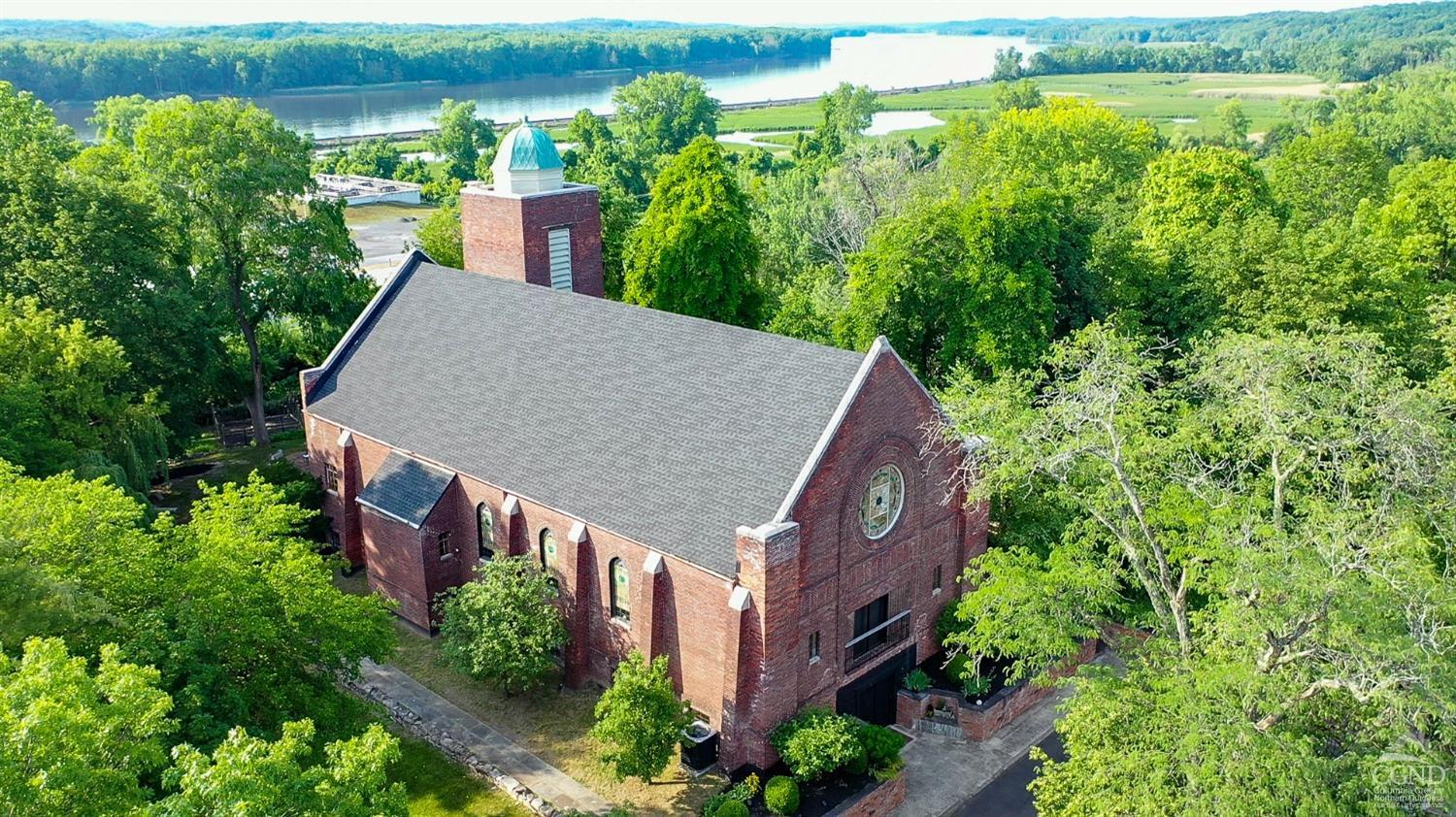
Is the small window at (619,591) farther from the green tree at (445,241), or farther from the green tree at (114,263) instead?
the green tree at (445,241)

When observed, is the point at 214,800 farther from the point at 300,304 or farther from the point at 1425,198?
the point at 1425,198

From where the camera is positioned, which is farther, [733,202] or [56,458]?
[733,202]

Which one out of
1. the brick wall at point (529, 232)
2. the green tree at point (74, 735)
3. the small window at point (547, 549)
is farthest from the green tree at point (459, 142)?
the green tree at point (74, 735)

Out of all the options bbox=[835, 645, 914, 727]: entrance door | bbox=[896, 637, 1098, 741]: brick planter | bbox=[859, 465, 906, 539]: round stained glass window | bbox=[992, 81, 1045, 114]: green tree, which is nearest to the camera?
bbox=[859, 465, 906, 539]: round stained glass window

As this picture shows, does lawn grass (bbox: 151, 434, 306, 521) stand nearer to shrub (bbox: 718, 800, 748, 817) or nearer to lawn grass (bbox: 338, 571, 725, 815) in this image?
lawn grass (bbox: 338, 571, 725, 815)

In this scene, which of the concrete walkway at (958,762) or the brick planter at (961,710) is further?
the brick planter at (961,710)

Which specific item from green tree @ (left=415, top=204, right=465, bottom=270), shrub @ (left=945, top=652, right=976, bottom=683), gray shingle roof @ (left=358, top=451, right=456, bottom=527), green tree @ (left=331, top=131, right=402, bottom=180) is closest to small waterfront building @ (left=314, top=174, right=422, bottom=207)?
green tree @ (left=331, top=131, right=402, bottom=180)

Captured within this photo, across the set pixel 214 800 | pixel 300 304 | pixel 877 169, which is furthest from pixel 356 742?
pixel 877 169
